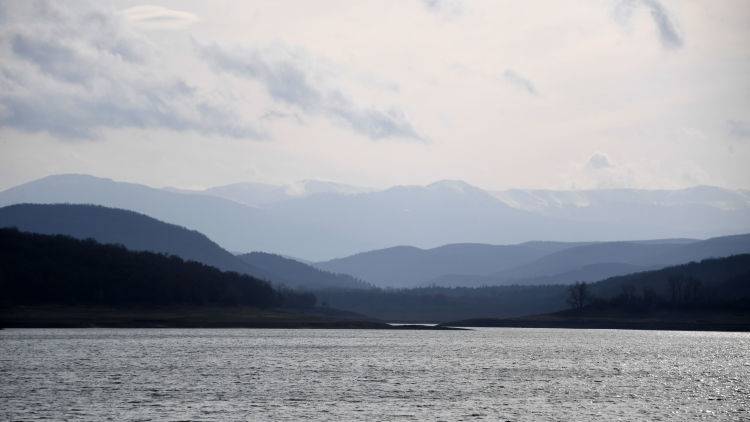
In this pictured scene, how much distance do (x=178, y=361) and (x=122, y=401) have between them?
1543 inches

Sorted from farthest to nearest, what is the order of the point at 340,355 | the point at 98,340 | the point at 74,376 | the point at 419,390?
the point at 98,340 < the point at 340,355 < the point at 74,376 < the point at 419,390

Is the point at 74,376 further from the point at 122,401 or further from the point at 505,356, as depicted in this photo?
the point at 505,356

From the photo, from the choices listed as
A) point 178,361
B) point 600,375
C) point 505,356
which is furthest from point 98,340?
point 600,375

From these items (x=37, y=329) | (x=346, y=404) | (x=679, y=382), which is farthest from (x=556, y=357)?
(x=37, y=329)

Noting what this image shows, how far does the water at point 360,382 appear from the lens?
70.2 metres

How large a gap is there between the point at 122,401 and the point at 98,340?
84.1 m

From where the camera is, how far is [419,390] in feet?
278

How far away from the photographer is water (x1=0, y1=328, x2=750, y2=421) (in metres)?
70.2

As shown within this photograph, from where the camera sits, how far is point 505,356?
431ft

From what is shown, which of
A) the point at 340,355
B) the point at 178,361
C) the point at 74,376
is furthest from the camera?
the point at 340,355

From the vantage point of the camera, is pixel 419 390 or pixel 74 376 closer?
pixel 419 390

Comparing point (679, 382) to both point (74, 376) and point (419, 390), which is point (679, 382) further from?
point (74, 376)

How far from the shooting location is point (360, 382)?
9106cm

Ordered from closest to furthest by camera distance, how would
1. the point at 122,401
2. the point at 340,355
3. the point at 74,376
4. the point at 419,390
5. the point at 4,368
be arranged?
the point at 122,401, the point at 419,390, the point at 74,376, the point at 4,368, the point at 340,355
